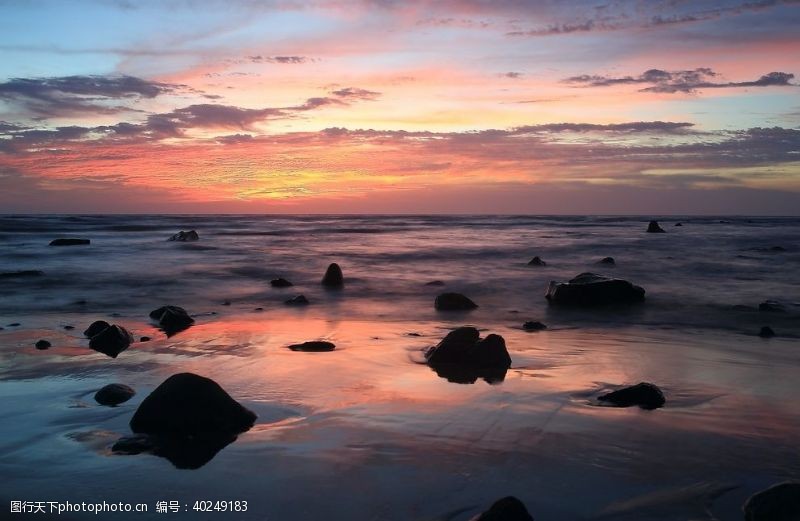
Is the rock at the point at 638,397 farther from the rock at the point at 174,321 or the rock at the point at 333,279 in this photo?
the rock at the point at 333,279

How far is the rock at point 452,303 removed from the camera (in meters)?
12.8

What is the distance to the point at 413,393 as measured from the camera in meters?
6.27

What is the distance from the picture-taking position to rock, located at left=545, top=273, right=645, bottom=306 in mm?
12633

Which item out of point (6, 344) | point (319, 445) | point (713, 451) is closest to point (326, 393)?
point (319, 445)

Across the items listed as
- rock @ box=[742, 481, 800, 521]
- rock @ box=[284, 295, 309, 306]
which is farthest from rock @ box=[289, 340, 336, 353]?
rock @ box=[742, 481, 800, 521]

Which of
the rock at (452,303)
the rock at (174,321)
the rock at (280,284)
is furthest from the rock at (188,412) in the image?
the rock at (280,284)

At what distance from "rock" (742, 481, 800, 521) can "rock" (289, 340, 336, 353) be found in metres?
5.67

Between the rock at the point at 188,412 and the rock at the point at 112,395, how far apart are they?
866mm

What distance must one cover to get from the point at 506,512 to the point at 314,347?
17.8 feet

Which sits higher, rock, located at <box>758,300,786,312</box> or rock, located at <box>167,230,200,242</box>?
rock, located at <box>758,300,786,312</box>

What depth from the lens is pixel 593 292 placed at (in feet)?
41.4

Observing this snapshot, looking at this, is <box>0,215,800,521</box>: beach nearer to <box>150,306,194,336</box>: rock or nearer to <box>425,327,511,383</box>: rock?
<box>425,327,511,383</box>: rock

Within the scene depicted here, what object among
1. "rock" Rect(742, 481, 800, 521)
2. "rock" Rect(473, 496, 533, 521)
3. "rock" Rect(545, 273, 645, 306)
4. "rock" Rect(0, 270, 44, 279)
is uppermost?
"rock" Rect(473, 496, 533, 521)

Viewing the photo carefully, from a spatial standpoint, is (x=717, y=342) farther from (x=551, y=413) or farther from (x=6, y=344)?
(x=6, y=344)
